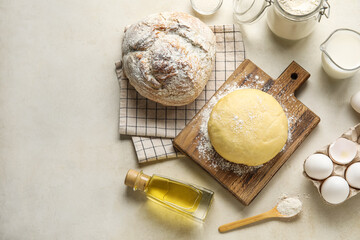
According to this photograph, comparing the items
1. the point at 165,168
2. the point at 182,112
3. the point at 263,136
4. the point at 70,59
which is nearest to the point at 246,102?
the point at 263,136

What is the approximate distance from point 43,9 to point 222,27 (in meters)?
0.84

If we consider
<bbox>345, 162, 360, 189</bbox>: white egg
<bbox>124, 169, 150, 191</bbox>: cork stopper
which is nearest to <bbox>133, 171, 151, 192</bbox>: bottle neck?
<bbox>124, 169, 150, 191</bbox>: cork stopper

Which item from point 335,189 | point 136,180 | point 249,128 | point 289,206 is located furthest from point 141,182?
point 335,189

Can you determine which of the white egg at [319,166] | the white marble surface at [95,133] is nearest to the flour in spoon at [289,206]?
the white marble surface at [95,133]

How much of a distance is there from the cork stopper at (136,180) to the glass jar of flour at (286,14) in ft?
2.61

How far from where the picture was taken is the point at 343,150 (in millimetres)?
1531

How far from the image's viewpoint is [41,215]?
1.71m

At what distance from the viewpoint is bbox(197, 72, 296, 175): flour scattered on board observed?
5.25 ft

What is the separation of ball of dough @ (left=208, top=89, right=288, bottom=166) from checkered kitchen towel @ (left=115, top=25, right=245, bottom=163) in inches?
7.2

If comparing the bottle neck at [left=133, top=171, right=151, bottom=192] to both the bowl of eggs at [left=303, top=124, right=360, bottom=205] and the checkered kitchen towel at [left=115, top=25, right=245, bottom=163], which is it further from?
the bowl of eggs at [left=303, top=124, right=360, bottom=205]

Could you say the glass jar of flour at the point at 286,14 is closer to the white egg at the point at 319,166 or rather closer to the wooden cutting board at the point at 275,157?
the wooden cutting board at the point at 275,157

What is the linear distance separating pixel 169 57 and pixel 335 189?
31.6 inches

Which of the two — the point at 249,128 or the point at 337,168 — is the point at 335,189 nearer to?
A: the point at 337,168

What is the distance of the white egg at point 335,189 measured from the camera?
4.81 feet
